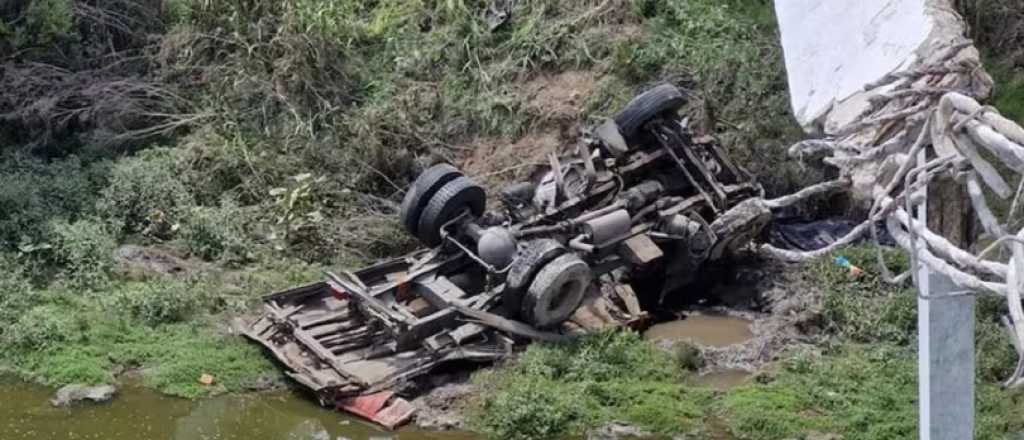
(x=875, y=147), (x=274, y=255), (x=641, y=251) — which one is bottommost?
(x=274, y=255)

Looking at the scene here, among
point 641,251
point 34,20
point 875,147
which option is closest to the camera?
point 875,147

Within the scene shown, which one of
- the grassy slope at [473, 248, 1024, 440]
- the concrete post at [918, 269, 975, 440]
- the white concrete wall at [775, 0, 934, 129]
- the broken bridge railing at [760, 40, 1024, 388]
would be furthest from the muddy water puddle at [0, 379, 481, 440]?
the concrete post at [918, 269, 975, 440]

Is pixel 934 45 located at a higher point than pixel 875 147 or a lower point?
higher

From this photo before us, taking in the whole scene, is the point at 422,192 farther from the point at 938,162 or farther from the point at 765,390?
the point at 938,162

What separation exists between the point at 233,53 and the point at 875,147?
35.6 ft

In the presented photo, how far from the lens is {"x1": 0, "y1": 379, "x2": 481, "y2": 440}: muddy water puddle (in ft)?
26.3

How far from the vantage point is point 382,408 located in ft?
26.7

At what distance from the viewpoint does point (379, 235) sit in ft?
36.0

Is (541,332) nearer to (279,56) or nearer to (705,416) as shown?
(705,416)

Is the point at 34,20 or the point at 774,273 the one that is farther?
the point at 34,20

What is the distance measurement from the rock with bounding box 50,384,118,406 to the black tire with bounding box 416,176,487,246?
263cm

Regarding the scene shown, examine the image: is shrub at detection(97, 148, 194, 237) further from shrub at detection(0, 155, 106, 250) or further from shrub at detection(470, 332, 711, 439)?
shrub at detection(470, 332, 711, 439)

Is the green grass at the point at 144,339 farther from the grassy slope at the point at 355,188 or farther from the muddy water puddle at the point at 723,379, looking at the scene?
the muddy water puddle at the point at 723,379

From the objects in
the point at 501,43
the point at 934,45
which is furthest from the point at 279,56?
the point at 934,45
